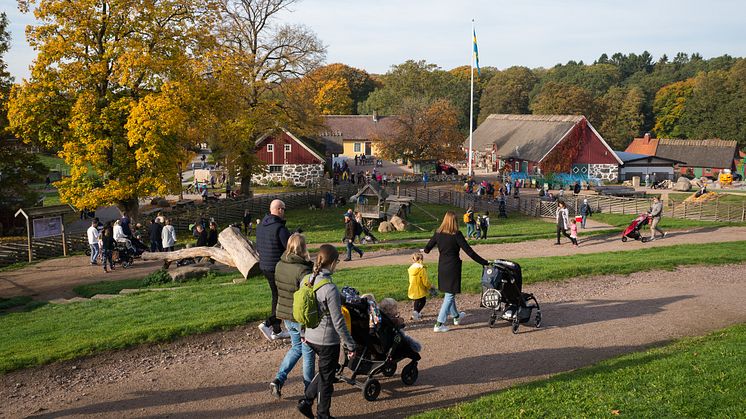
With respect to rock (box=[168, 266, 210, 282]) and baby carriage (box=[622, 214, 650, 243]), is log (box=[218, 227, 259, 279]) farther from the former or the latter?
baby carriage (box=[622, 214, 650, 243])

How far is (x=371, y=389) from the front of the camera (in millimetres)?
8789

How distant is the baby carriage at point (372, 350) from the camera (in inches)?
344

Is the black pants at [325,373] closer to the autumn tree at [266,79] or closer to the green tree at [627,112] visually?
the autumn tree at [266,79]

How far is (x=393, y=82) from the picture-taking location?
9981 cm

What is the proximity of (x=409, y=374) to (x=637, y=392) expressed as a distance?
10.3 ft

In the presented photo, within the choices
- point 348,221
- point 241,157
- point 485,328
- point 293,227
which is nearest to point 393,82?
point 241,157

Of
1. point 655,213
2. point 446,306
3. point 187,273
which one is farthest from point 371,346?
point 655,213

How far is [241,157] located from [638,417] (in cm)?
3667

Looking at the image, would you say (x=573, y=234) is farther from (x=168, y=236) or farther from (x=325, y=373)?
(x=325, y=373)

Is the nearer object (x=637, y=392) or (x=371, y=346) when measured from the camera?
(x=637, y=392)

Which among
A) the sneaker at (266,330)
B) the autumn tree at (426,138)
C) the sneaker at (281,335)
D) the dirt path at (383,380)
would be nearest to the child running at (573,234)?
the dirt path at (383,380)

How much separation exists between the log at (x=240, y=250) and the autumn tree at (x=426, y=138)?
1663 inches

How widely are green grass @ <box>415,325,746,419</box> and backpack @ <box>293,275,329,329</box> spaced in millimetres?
1954

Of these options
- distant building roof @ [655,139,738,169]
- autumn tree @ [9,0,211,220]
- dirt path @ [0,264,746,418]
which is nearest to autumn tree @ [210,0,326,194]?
autumn tree @ [9,0,211,220]
